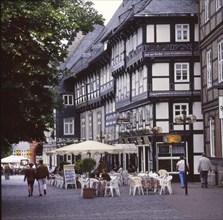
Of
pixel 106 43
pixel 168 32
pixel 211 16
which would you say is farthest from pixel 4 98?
pixel 106 43

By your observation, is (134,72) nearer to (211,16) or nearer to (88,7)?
(211,16)

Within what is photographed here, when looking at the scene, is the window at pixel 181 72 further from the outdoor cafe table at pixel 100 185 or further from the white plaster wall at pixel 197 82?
the outdoor cafe table at pixel 100 185

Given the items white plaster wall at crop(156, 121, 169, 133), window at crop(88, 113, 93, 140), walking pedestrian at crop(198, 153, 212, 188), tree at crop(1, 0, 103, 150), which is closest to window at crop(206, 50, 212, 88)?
walking pedestrian at crop(198, 153, 212, 188)

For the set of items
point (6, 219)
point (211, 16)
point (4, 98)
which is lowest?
point (6, 219)

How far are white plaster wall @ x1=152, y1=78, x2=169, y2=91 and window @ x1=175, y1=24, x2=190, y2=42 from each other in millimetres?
2809

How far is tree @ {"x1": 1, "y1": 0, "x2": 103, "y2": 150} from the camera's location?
66.4 feet

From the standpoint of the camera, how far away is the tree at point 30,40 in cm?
2023

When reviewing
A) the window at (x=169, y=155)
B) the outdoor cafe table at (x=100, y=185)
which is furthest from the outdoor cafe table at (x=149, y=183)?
the window at (x=169, y=155)

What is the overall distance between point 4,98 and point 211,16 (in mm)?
19410

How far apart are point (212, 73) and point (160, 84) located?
9428mm

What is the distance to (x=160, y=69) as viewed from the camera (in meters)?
46.7

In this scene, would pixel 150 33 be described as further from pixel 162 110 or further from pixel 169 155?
pixel 169 155

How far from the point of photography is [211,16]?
1465 inches

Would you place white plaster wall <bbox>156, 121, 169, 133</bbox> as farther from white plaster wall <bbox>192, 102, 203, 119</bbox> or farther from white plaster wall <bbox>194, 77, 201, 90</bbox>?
white plaster wall <bbox>194, 77, 201, 90</bbox>
